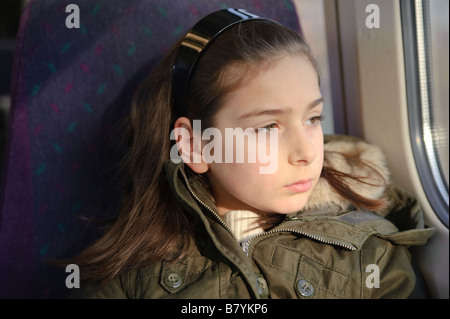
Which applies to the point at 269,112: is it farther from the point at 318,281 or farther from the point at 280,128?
the point at 318,281

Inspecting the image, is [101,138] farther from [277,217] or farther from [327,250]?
[327,250]

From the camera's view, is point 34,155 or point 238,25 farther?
point 34,155

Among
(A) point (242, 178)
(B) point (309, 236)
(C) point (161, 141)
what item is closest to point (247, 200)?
(A) point (242, 178)

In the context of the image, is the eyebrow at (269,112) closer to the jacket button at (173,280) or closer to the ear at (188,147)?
the ear at (188,147)

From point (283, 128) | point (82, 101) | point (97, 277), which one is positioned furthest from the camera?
point (82, 101)

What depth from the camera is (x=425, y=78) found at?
1169 millimetres

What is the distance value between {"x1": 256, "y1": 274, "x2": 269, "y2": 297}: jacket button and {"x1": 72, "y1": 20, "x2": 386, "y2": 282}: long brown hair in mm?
152

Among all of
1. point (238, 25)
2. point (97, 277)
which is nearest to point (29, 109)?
point (97, 277)

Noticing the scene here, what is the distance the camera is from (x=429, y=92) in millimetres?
1176

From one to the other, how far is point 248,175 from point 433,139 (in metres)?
0.53

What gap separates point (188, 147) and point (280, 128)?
245 mm

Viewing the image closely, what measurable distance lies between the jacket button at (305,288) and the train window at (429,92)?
40cm

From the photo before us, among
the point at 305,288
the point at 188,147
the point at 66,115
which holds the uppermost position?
the point at 66,115

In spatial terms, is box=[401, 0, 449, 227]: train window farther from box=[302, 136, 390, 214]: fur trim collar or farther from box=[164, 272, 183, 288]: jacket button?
box=[164, 272, 183, 288]: jacket button
